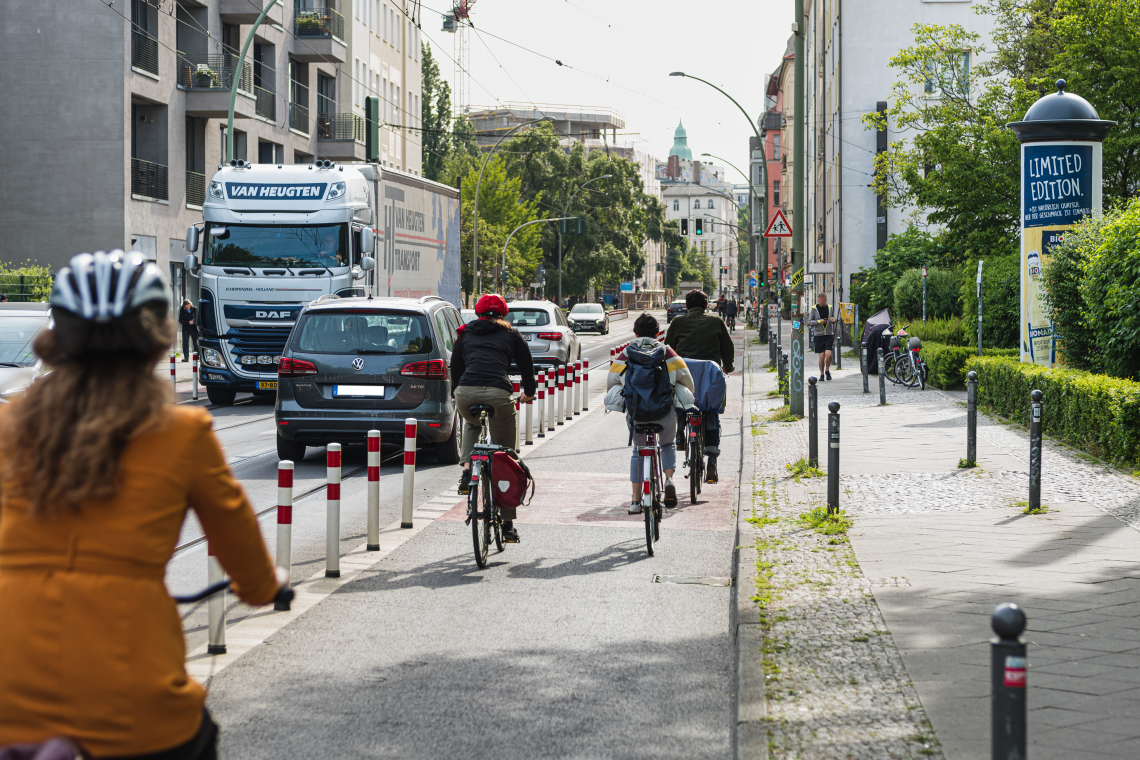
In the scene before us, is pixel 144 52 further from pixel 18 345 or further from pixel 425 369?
pixel 425 369

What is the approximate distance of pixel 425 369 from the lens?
42.3ft

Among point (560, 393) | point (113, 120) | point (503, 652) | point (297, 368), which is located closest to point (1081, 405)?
point (297, 368)

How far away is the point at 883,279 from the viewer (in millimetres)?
36438

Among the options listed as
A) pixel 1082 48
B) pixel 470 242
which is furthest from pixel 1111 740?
pixel 470 242

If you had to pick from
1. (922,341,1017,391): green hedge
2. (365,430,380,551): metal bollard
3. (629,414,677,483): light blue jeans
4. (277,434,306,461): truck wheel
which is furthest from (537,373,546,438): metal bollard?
(922,341,1017,391): green hedge

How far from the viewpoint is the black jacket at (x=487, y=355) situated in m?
8.91

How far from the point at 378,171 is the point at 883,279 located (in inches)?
747

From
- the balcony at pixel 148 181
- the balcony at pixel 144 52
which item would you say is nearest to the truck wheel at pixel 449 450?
the balcony at pixel 148 181

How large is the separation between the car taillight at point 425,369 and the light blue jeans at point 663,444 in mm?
3533

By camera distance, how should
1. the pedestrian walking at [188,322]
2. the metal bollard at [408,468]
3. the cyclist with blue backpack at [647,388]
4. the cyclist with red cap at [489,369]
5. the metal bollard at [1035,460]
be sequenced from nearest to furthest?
the cyclist with red cap at [489,369] → the cyclist with blue backpack at [647,388] → the metal bollard at [408,468] → the metal bollard at [1035,460] → the pedestrian walking at [188,322]

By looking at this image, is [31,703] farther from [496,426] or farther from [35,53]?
[35,53]

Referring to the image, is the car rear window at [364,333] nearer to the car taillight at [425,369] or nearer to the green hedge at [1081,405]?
the car taillight at [425,369]

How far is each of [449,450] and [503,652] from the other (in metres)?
7.57

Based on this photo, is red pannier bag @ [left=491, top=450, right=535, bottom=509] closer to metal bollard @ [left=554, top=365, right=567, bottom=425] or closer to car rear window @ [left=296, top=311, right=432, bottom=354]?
car rear window @ [left=296, top=311, right=432, bottom=354]
